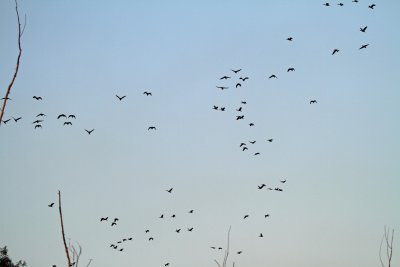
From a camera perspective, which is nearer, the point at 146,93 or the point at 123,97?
the point at 123,97

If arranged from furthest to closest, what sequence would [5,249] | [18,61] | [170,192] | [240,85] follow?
[5,249] → [170,192] → [240,85] → [18,61]

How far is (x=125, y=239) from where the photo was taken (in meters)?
30.8

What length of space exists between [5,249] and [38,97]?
144 feet

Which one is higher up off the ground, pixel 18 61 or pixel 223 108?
pixel 223 108

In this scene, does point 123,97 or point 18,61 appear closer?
point 18,61

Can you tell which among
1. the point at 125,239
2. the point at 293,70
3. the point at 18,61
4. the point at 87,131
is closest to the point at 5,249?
the point at 125,239

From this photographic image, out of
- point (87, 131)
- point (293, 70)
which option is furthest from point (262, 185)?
point (87, 131)

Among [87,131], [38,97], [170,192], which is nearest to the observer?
[38,97]

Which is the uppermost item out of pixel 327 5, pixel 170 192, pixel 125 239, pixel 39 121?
pixel 327 5

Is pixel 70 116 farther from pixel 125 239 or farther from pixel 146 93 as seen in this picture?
pixel 125 239

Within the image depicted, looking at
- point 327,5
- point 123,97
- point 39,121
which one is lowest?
point 39,121

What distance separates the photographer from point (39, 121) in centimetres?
2511

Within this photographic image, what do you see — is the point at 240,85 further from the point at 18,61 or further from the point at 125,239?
the point at 18,61

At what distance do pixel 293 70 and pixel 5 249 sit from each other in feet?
170
